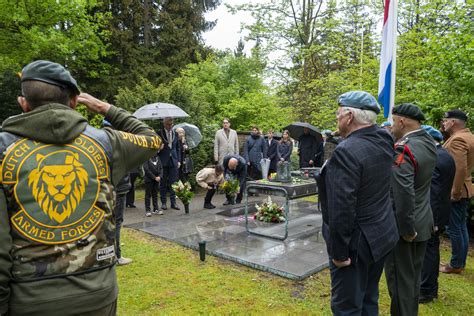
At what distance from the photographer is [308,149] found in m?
11.0

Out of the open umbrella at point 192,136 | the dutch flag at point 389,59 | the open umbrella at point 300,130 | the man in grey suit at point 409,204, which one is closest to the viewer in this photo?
the man in grey suit at point 409,204

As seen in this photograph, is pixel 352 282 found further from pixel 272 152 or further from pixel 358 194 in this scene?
pixel 272 152

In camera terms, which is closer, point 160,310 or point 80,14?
point 160,310

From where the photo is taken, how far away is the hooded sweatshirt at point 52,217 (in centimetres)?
145

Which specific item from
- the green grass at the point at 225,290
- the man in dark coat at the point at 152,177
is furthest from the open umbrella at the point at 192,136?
the green grass at the point at 225,290

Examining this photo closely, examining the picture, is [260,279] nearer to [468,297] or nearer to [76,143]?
[468,297]

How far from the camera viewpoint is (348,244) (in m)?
2.32

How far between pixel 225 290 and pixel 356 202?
7.66 ft

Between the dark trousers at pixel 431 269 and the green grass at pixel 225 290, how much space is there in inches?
5.4

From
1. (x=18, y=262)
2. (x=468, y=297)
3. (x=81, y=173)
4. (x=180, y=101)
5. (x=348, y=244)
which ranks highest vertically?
(x=180, y=101)

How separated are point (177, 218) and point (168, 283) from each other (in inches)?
125

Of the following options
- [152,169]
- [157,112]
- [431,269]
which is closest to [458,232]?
[431,269]

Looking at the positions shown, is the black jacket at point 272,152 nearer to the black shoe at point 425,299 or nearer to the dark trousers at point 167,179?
the dark trousers at point 167,179

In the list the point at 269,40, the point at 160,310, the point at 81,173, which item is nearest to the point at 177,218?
the point at 160,310
